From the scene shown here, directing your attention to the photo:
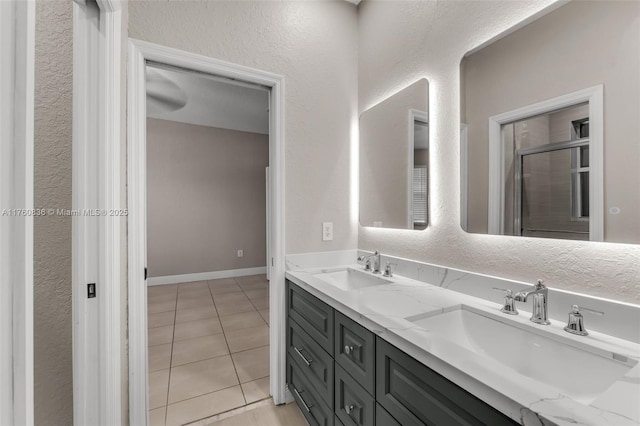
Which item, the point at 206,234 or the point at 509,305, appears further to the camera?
the point at 206,234

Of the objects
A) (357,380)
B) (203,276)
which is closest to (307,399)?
(357,380)

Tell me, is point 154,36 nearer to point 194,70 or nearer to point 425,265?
point 194,70

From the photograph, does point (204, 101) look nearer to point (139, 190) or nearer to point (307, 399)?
point (139, 190)

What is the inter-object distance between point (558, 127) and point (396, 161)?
2.67 ft

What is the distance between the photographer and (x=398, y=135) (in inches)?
66.6

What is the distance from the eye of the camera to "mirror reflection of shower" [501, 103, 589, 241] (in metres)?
0.93

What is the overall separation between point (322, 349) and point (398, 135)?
4.17ft

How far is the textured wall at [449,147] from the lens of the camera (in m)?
0.91

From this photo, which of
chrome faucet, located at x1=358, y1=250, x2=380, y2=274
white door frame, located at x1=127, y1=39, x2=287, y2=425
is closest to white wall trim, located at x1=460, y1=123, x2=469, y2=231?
chrome faucet, located at x1=358, y1=250, x2=380, y2=274

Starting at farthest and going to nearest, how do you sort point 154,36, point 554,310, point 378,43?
point 378,43 → point 154,36 → point 554,310

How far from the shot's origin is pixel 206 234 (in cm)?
460

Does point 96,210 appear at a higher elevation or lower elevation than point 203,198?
lower
